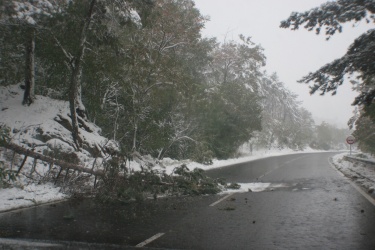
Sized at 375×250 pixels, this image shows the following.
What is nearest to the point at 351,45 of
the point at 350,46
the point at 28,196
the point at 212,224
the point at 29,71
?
the point at 350,46

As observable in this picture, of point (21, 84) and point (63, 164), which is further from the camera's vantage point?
point (21, 84)

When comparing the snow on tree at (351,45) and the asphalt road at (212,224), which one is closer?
the asphalt road at (212,224)

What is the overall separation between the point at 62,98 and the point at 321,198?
15047mm

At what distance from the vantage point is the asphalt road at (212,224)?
5648mm

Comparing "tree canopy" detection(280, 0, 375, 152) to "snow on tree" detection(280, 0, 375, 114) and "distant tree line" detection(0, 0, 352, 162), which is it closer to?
"snow on tree" detection(280, 0, 375, 114)

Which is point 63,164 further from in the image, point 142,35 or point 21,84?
point 142,35

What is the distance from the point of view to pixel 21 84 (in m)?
18.5

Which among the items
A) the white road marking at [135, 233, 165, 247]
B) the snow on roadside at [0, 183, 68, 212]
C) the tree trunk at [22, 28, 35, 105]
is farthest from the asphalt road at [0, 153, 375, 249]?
the tree trunk at [22, 28, 35, 105]

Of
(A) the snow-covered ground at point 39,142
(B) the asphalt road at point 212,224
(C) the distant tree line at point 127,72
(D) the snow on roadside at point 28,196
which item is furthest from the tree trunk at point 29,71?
(B) the asphalt road at point 212,224

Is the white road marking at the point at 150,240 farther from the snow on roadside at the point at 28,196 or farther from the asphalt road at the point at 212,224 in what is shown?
the snow on roadside at the point at 28,196

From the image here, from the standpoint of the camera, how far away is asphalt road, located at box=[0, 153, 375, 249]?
5.65m

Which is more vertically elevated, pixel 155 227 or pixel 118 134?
pixel 118 134

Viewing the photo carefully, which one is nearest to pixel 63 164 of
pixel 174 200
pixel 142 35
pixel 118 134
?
pixel 174 200

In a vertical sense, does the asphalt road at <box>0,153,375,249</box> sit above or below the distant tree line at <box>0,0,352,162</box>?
below
